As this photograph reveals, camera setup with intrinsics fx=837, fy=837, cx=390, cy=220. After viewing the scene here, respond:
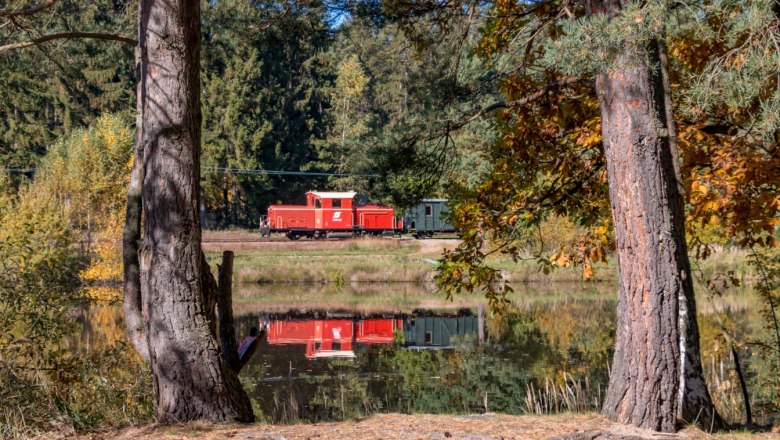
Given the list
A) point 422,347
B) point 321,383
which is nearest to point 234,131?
point 422,347

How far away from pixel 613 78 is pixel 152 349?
11.9ft

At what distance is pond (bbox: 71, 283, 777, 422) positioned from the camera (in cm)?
1210

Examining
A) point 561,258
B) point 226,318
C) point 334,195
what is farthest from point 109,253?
point 226,318

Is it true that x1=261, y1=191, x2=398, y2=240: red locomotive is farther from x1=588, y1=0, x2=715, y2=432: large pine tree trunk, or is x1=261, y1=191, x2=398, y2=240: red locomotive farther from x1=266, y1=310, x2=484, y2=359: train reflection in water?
x1=588, y1=0, x2=715, y2=432: large pine tree trunk

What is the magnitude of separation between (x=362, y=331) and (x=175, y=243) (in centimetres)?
1557

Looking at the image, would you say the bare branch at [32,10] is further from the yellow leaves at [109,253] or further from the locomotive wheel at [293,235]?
the locomotive wheel at [293,235]

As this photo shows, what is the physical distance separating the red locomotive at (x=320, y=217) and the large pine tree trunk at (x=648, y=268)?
Answer: 117 feet

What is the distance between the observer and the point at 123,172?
2916 cm

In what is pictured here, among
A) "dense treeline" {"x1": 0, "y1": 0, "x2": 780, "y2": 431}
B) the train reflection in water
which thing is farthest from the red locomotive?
"dense treeline" {"x1": 0, "y1": 0, "x2": 780, "y2": 431}

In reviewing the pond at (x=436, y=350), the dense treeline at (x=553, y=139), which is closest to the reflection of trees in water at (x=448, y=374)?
the pond at (x=436, y=350)

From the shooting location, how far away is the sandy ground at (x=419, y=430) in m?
5.14

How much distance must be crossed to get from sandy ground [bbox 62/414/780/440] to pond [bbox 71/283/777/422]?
253 centimetres

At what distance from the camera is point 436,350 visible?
59.3 ft

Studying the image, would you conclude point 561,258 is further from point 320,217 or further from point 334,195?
point 320,217
